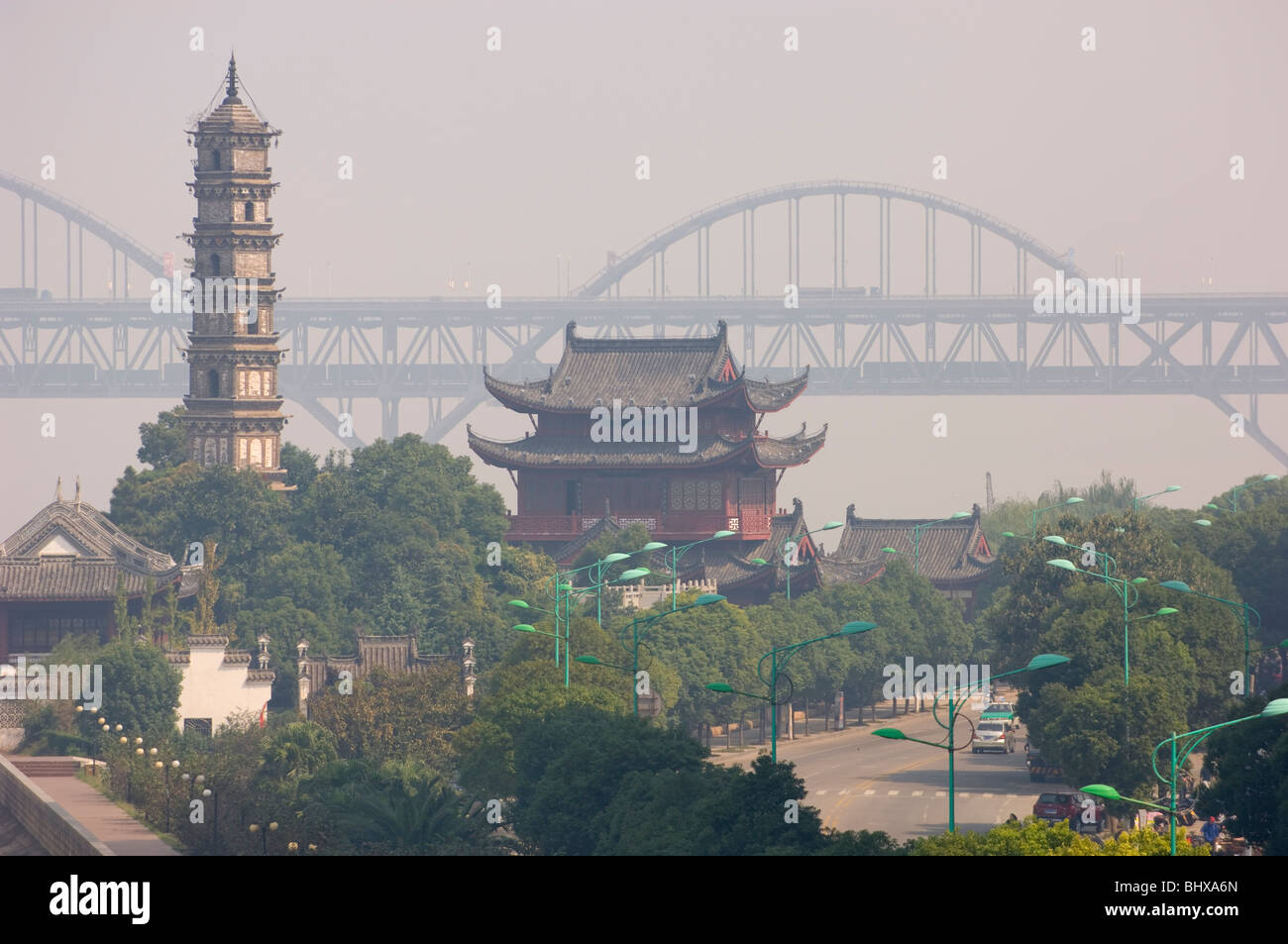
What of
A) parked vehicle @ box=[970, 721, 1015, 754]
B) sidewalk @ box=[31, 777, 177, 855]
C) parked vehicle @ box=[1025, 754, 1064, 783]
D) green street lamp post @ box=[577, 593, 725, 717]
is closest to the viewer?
sidewalk @ box=[31, 777, 177, 855]

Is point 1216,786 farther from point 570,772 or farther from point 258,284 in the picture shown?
point 258,284

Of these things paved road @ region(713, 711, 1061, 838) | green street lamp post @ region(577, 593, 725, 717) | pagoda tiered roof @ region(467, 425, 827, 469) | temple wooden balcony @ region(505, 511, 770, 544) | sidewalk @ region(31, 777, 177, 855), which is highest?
pagoda tiered roof @ region(467, 425, 827, 469)

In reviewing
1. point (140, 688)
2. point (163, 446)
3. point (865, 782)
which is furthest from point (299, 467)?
point (865, 782)

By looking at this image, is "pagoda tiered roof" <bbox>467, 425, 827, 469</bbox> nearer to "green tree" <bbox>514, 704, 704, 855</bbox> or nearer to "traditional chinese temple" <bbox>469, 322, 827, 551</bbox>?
"traditional chinese temple" <bbox>469, 322, 827, 551</bbox>

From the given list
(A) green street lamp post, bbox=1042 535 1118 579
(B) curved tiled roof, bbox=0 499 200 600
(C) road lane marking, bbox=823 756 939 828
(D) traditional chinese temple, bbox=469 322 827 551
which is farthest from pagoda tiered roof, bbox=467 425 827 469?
(C) road lane marking, bbox=823 756 939 828

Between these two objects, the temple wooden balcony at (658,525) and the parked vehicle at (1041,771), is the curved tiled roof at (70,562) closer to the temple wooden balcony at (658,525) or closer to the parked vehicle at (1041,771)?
the temple wooden balcony at (658,525)

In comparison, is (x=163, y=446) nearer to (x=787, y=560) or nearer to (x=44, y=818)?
(x=787, y=560)

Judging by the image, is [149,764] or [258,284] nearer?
[149,764]

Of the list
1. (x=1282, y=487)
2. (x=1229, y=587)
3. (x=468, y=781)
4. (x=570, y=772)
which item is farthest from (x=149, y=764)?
(x=1282, y=487)
